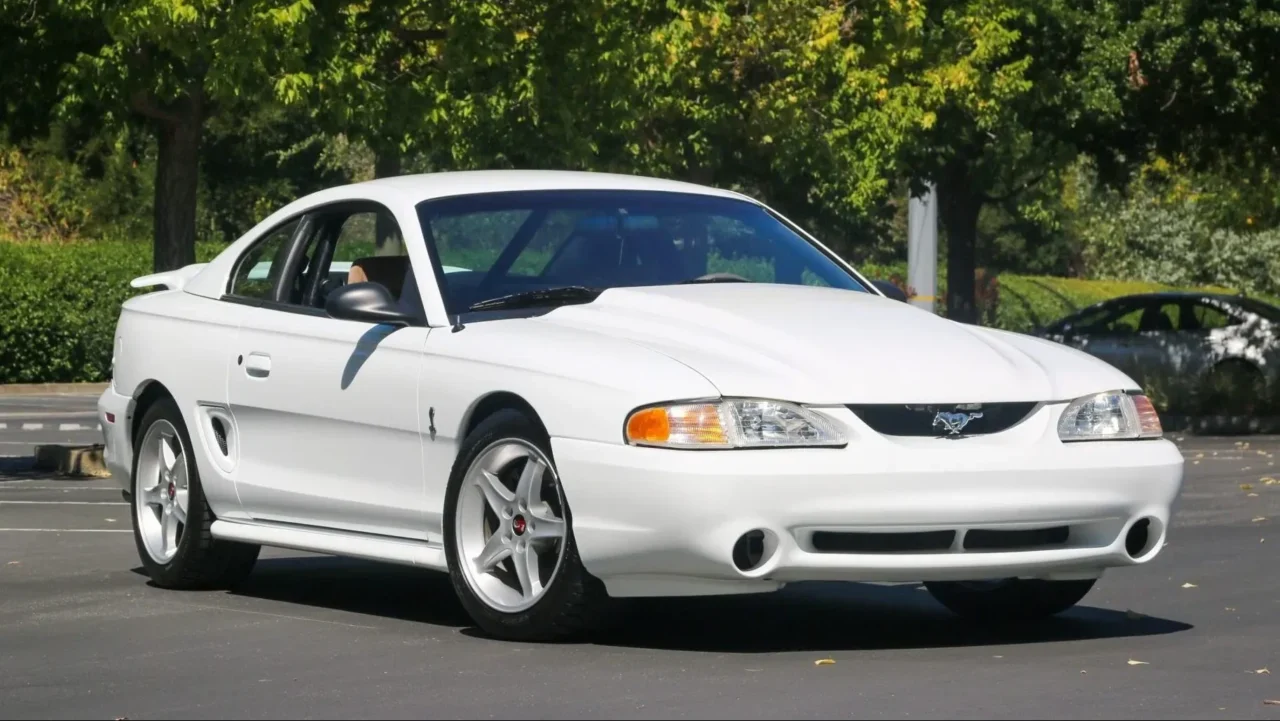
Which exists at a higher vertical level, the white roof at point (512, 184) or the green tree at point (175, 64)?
the green tree at point (175, 64)

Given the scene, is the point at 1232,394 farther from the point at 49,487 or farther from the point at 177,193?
the point at 49,487

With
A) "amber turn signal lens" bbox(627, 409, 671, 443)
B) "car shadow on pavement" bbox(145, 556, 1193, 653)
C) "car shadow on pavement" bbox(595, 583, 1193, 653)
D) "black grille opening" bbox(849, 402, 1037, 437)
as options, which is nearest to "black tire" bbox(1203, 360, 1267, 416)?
"car shadow on pavement" bbox(145, 556, 1193, 653)

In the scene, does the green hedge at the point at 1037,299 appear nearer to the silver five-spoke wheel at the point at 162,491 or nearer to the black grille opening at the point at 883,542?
the silver five-spoke wheel at the point at 162,491

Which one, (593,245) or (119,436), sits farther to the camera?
(119,436)

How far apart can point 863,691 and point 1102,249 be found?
80.9 m

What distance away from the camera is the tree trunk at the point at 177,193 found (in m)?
18.4

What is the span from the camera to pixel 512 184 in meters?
8.59

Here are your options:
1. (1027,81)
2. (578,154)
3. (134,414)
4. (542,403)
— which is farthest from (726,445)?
(1027,81)

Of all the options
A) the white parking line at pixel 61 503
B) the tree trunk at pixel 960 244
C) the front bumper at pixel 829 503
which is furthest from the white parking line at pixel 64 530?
the tree trunk at pixel 960 244

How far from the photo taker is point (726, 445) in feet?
22.6

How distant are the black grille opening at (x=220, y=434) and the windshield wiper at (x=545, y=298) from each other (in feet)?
5.02

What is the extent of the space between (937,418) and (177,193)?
12308mm

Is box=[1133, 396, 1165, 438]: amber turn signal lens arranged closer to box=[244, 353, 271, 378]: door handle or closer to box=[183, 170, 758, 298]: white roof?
box=[183, 170, 758, 298]: white roof

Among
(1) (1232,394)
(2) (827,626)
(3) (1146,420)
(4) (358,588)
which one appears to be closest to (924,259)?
(1) (1232,394)
